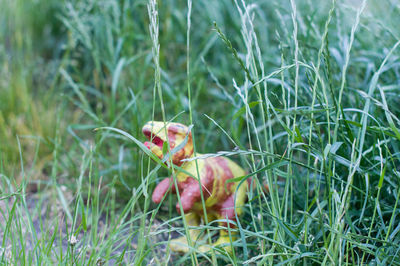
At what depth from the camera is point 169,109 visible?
6.75 ft

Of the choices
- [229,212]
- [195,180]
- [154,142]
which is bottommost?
[229,212]

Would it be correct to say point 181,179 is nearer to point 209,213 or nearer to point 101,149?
point 209,213

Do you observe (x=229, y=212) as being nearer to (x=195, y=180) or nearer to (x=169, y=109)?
(x=195, y=180)

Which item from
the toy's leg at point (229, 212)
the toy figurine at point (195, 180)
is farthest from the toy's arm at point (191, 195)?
the toy's leg at point (229, 212)

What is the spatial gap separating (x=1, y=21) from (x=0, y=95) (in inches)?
22.9

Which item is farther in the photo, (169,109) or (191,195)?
(169,109)

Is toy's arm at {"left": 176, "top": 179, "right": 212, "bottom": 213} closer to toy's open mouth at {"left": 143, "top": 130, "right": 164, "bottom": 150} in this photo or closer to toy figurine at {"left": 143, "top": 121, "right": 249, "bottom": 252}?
toy figurine at {"left": 143, "top": 121, "right": 249, "bottom": 252}

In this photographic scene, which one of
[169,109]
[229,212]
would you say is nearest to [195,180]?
[229,212]

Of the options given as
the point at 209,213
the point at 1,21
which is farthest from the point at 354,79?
the point at 1,21

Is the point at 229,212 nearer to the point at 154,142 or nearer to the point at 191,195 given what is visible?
the point at 191,195

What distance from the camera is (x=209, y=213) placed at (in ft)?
4.71

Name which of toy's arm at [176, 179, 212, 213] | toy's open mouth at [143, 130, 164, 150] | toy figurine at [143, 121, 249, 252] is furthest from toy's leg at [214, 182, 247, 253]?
toy's open mouth at [143, 130, 164, 150]

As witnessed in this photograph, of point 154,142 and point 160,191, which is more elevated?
point 154,142

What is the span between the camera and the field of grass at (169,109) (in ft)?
4.32
